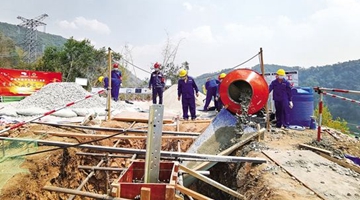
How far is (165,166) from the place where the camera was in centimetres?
306

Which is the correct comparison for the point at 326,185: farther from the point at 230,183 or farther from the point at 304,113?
the point at 304,113

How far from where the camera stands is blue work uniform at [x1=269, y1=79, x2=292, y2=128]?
6.66 meters

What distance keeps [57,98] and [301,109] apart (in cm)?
804

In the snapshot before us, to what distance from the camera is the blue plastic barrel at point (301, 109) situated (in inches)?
280

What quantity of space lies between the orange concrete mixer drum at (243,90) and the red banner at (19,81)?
Answer: 449 inches

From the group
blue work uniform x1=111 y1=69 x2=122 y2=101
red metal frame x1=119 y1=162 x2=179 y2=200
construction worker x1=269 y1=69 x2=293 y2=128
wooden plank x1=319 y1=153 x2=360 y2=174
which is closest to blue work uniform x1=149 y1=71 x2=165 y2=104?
blue work uniform x1=111 y1=69 x2=122 y2=101

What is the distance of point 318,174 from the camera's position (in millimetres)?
3227

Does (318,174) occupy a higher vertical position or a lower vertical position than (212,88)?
lower

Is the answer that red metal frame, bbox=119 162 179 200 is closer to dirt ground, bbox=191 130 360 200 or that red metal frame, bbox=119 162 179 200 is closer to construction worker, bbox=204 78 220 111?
dirt ground, bbox=191 130 360 200

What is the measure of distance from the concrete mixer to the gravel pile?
21.4 ft

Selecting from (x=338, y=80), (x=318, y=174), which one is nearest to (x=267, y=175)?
(x=318, y=174)

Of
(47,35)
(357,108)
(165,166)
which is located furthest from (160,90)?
(47,35)

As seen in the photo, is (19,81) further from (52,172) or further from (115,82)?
(52,172)

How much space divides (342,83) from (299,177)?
73374 mm
